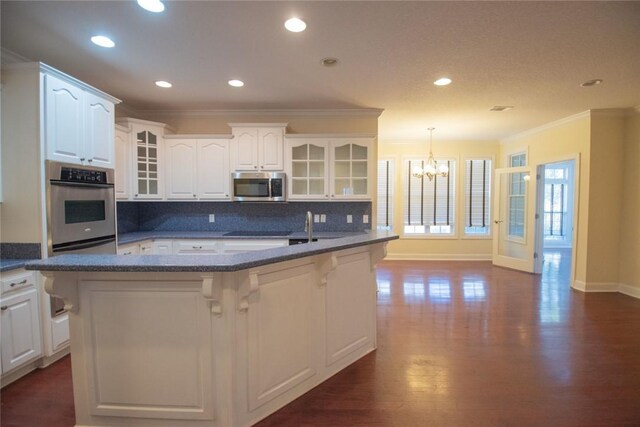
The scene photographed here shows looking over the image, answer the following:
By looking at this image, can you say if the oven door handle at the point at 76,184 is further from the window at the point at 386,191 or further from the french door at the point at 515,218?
the french door at the point at 515,218

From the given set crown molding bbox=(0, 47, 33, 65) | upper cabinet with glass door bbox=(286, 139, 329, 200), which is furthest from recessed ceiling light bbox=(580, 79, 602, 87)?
crown molding bbox=(0, 47, 33, 65)

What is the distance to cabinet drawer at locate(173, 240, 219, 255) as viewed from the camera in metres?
3.91

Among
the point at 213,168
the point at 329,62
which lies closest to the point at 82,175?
the point at 213,168

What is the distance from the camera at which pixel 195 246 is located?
12.9 feet

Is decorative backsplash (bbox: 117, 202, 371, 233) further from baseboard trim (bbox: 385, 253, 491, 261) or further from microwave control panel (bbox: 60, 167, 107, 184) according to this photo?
baseboard trim (bbox: 385, 253, 491, 261)

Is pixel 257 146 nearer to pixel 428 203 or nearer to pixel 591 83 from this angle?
pixel 591 83

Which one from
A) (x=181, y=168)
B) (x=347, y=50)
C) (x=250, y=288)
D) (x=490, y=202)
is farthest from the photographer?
(x=490, y=202)

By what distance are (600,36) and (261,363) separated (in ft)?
11.6

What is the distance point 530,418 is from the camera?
75.8 inches

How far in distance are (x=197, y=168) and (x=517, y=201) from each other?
598cm

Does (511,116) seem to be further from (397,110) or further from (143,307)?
(143,307)

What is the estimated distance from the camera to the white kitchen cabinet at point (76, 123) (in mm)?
2438

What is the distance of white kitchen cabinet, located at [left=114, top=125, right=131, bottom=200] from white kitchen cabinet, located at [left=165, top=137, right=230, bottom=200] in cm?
47

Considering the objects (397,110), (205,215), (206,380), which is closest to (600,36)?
(397,110)
